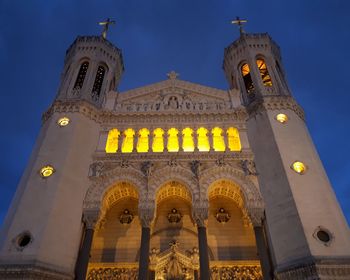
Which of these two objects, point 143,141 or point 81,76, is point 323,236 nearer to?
point 143,141

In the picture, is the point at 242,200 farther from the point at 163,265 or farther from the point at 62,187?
the point at 62,187

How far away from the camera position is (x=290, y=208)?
16094 millimetres

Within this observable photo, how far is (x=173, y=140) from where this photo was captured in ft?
69.2

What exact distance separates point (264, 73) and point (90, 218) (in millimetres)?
17457

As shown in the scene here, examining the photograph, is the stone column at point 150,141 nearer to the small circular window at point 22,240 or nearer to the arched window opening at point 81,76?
the arched window opening at point 81,76

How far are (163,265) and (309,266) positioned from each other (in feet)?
25.1

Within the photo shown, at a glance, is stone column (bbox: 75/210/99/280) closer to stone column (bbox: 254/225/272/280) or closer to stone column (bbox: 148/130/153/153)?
stone column (bbox: 148/130/153/153)

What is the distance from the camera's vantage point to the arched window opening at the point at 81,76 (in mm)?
23850

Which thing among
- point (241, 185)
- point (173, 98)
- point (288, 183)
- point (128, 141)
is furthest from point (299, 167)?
point (128, 141)

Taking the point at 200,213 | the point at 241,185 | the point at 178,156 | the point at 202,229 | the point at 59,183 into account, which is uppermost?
the point at 178,156

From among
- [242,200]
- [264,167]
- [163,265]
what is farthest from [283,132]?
[163,265]

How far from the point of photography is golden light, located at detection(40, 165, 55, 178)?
17750 millimetres

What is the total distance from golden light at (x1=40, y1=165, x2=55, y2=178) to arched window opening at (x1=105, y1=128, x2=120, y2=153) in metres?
3.95

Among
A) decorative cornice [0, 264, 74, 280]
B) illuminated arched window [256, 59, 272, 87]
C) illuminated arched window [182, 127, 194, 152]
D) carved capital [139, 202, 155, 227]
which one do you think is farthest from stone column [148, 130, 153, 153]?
illuminated arched window [256, 59, 272, 87]
